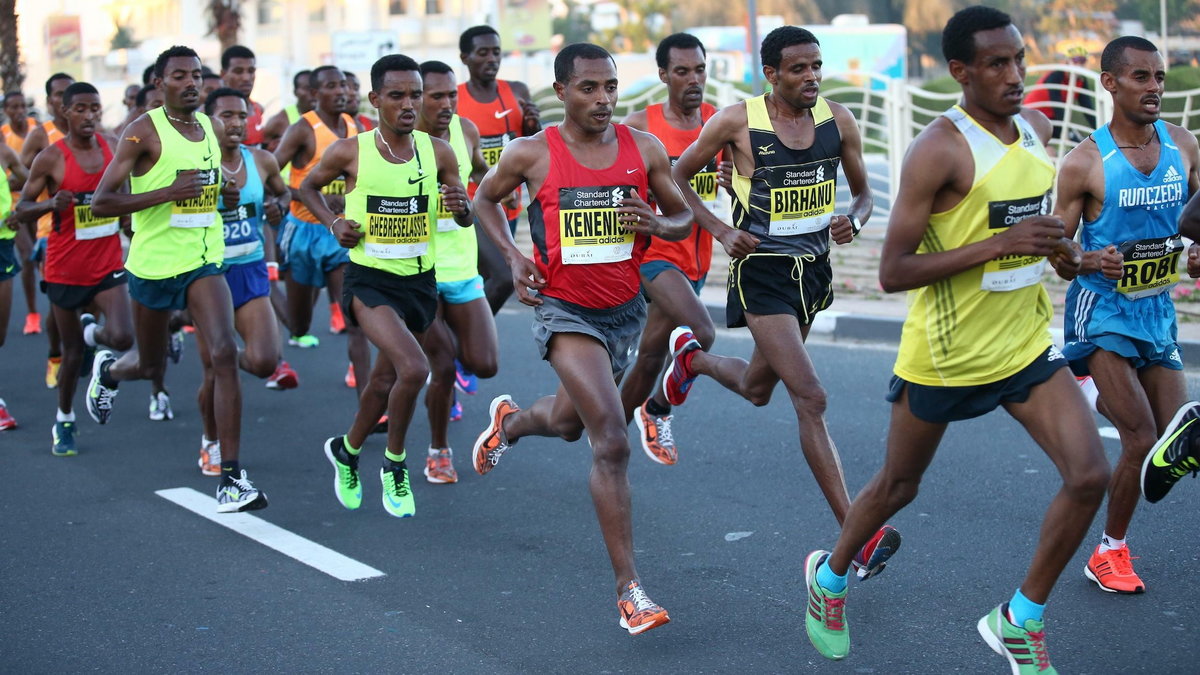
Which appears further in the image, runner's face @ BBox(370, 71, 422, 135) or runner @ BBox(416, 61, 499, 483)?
runner @ BBox(416, 61, 499, 483)

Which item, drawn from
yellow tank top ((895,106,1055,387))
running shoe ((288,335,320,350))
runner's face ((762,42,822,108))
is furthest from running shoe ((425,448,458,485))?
running shoe ((288,335,320,350))

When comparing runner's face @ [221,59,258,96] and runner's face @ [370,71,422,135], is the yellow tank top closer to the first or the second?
runner's face @ [370,71,422,135]

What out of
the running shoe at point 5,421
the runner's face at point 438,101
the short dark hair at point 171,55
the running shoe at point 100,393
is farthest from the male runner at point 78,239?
the runner's face at point 438,101

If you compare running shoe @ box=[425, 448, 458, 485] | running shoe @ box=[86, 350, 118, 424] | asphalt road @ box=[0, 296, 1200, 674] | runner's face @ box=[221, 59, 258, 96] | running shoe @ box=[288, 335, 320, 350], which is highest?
runner's face @ box=[221, 59, 258, 96]

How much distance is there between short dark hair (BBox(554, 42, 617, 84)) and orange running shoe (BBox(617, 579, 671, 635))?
6.36 ft

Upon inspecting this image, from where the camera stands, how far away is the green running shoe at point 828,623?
466 cm

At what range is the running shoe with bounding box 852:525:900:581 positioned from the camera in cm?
516

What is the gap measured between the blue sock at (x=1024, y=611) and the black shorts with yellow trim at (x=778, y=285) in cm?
217

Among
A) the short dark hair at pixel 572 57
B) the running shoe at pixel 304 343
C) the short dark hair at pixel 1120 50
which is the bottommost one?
the running shoe at pixel 304 343

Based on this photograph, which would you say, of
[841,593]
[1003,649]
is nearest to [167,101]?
[841,593]

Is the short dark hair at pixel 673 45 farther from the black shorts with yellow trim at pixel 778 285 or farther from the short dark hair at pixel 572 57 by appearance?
the short dark hair at pixel 572 57

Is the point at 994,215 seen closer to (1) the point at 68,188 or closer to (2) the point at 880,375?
(2) the point at 880,375

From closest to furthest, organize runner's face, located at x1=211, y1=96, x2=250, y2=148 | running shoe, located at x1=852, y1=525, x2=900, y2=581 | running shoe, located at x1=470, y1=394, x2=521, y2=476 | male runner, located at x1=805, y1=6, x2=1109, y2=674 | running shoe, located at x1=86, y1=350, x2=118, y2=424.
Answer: male runner, located at x1=805, y1=6, x2=1109, y2=674 < running shoe, located at x1=852, y1=525, x2=900, y2=581 < running shoe, located at x1=470, y1=394, x2=521, y2=476 < runner's face, located at x1=211, y1=96, x2=250, y2=148 < running shoe, located at x1=86, y1=350, x2=118, y2=424

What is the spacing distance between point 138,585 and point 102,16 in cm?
8288
